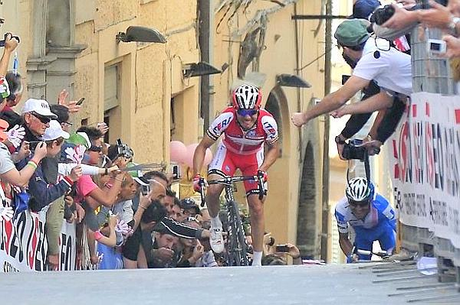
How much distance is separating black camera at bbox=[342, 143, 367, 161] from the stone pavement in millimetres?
2468

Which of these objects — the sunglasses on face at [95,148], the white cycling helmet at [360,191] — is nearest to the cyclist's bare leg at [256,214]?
the white cycling helmet at [360,191]

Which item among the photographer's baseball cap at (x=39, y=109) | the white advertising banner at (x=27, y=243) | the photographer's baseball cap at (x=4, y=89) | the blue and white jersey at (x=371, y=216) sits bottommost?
the white advertising banner at (x=27, y=243)

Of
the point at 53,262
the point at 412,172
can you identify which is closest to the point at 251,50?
the point at 53,262

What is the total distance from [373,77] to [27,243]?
2.96 m

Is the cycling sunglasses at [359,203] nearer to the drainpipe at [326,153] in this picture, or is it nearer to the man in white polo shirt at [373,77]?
the man in white polo shirt at [373,77]

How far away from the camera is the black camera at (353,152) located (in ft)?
50.0

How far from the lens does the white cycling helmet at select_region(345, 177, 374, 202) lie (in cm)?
1694

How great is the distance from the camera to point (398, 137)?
45.2 ft

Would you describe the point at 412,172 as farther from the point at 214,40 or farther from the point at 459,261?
the point at 214,40

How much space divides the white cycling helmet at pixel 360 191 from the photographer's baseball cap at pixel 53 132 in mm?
3652

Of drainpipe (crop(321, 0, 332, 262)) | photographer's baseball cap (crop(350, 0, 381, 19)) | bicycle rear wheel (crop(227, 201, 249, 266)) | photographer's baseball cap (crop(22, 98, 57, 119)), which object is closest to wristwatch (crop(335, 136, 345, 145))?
photographer's baseball cap (crop(350, 0, 381, 19))

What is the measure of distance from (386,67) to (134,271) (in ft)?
8.27

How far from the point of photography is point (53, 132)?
14203 millimetres

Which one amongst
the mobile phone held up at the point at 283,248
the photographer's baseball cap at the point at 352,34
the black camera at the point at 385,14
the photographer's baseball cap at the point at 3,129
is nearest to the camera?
the black camera at the point at 385,14
